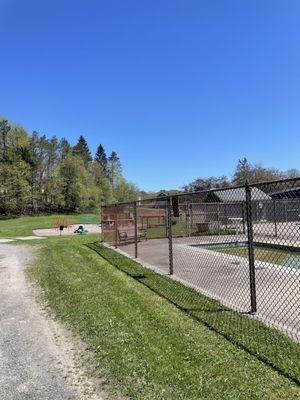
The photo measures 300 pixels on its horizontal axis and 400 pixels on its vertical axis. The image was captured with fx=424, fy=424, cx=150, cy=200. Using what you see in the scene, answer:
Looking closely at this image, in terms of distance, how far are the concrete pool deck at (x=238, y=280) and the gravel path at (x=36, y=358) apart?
2.40 m

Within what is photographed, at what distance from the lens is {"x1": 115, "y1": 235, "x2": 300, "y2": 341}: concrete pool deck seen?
19.0ft

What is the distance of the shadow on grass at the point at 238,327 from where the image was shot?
400 centimetres

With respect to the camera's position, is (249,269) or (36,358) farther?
(249,269)

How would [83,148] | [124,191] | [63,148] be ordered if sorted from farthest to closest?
[83,148] < [124,191] < [63,148]

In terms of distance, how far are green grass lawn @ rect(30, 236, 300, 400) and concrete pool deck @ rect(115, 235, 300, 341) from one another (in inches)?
15.2

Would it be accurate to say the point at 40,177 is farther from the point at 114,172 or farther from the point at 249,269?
the point at 249,269

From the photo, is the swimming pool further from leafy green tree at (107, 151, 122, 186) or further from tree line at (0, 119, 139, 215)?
leafy green tree at (107, 151, 122, 186)

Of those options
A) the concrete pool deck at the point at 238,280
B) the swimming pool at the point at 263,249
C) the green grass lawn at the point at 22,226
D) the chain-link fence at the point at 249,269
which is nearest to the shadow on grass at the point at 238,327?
the chain-link fence at the point at 249,269

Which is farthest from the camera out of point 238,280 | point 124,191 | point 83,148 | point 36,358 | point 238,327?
point 83,148

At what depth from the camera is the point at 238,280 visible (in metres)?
8.22

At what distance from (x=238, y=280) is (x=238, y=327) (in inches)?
127

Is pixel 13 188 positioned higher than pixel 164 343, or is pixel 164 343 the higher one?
pixel 13 188

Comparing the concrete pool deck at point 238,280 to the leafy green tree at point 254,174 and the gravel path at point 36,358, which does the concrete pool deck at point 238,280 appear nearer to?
the gravel path at point 36,358

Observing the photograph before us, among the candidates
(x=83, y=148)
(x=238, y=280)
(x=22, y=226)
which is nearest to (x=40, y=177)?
(x=22, y=226)
